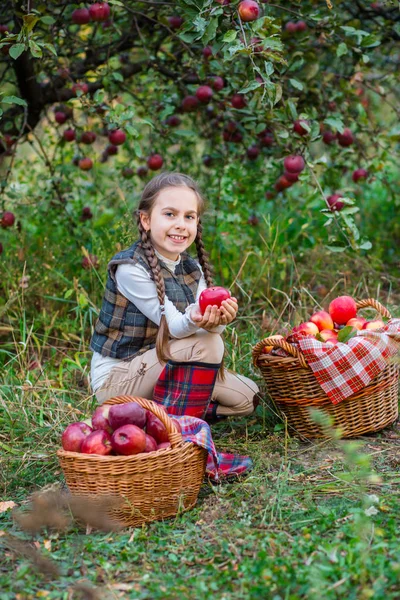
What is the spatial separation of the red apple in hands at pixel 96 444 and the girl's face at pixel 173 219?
0.94 meters

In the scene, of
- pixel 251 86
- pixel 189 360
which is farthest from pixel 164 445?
pixel 251 86

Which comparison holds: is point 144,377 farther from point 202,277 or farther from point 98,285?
point 98,285

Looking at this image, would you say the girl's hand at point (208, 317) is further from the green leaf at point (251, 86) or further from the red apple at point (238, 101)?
the red apple at point (238, 101)

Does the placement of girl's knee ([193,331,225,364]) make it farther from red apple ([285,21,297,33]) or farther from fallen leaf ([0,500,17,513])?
red apple ([285,21,297,33])

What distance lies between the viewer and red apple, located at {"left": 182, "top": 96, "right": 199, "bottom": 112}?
416 cm

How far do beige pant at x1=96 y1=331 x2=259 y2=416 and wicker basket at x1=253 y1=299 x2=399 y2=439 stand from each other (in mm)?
145

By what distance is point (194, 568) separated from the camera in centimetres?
210

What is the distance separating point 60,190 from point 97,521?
8.03 ft

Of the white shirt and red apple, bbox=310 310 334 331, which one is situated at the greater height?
the white shirt

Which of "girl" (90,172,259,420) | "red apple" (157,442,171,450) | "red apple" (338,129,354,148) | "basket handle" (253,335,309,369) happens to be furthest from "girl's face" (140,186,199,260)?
"red apple" (338,129,354,148)

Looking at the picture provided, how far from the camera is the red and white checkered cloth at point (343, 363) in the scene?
286 cm

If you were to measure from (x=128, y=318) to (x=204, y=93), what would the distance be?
4.51ft

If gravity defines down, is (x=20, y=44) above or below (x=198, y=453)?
above

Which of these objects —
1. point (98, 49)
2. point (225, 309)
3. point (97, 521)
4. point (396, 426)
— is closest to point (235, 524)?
point (97, 521)
